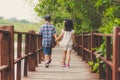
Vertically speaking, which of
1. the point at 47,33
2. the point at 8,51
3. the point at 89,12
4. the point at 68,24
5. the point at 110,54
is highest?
the point at 89,12

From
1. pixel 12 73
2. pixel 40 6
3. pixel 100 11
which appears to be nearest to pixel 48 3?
pixel 40 6

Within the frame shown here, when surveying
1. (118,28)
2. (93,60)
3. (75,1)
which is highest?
(75,1)

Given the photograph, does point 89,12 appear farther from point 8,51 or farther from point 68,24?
point 8,51

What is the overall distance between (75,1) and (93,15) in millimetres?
1176

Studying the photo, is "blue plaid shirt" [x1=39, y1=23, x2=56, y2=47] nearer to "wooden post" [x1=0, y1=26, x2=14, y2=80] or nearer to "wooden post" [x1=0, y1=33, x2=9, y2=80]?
"wooden post" [x1=0, y1=26, x2=14, y2=80]

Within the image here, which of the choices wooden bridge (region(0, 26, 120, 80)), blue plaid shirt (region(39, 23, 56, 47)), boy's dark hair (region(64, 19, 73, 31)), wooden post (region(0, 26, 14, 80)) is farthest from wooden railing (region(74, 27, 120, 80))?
wooden post (region(0, 26, 14, 80))

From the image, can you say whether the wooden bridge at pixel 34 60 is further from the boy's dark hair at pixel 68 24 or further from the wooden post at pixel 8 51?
the boy's dark hair at pixel 68 24

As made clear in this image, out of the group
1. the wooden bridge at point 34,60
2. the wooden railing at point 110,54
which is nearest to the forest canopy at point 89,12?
the wooden railing at point 110,54

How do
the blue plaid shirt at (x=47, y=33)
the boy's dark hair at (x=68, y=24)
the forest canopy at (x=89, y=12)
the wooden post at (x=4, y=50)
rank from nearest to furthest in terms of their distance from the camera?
the wooden post at (x=4, y=50), the forest canopy at (x=89, y=12), the boy's dark hair at (x=68, y=24), the blue plaid shirt at (x=47, y=33)

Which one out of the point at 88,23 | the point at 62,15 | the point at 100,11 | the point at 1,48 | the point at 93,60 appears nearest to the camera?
the point at 1,48

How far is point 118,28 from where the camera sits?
22.0 feet

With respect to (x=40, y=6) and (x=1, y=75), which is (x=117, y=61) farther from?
(x=40, y=6)

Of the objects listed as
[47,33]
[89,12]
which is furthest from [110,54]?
[89,12]

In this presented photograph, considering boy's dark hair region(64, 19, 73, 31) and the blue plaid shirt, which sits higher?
boy's dark hair region(64, 19, 73, 31)
